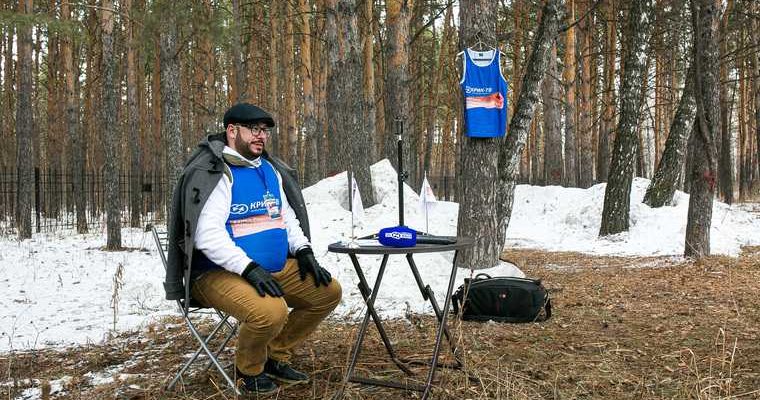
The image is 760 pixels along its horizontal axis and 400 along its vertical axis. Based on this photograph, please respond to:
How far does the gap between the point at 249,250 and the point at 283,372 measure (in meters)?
0.80

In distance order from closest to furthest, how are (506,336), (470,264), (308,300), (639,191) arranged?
(308,300) < (506,336) < (470,264) < (639,191)

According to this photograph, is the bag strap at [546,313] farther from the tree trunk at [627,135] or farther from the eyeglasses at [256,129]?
the tree trunk at [627,135]

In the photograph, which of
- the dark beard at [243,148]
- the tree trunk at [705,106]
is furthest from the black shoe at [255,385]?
the tree trunk at [705,106]

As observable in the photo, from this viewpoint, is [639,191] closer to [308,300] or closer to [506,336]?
[506,336]

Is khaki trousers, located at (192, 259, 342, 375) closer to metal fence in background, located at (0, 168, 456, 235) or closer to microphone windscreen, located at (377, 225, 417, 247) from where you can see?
microphone windscreen, located at (377, 225, 417, 247)

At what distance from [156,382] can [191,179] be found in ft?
4.26

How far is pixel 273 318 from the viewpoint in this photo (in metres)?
3.16

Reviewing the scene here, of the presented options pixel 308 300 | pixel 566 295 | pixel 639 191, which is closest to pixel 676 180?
pixel 639 191

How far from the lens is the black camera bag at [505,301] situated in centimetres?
514

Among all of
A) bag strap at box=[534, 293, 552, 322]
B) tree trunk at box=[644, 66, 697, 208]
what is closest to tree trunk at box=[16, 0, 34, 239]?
bag strap at box=[534, 293, 552, 322]

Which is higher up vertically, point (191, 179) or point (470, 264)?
point (191, 179)

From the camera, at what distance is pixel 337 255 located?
26.6 ft

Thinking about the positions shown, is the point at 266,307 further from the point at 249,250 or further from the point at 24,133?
the point at 24,133

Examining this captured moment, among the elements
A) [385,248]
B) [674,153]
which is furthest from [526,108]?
[674,153]
